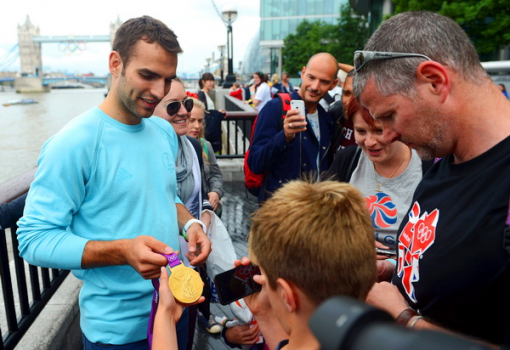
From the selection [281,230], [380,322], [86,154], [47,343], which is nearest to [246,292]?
[281,230]

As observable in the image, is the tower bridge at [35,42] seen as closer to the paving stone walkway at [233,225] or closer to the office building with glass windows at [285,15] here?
the office building with glass windows at [285,15]

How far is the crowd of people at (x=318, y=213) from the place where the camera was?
1157mm

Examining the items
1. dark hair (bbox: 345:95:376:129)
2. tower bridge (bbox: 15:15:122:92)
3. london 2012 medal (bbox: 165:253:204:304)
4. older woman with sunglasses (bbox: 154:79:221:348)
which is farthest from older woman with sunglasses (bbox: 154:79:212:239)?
tower bridge (bbox: 15:15:122:92)

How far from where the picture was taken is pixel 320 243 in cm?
113

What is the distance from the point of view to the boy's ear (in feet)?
3.78

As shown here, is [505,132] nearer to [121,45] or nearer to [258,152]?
[121,45]

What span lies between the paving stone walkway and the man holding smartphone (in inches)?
Answer: 22.7

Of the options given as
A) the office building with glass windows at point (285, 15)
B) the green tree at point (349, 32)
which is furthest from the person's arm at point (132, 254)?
the office building with glass windows at point (285, 15)

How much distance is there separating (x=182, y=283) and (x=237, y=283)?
8.6 inches

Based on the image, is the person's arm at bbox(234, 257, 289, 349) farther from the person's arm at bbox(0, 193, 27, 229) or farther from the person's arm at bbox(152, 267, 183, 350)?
the person's arm at bbox(0, 193, 27, 229)

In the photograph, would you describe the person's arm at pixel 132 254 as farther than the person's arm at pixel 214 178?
No

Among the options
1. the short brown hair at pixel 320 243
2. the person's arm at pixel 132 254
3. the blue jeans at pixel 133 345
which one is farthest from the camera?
the blue jeans at pixel 133 345

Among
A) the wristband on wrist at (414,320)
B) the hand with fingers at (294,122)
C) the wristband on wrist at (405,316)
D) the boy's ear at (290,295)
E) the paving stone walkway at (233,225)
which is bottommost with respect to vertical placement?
the paving stone walkway at (233,225)

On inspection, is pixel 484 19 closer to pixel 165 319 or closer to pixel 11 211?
pixel 11 211
